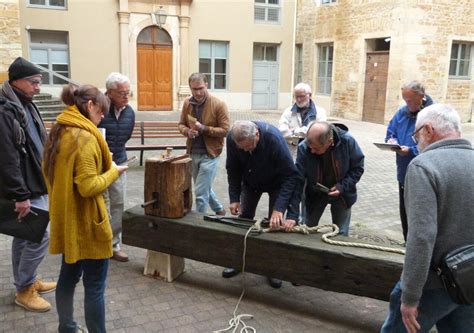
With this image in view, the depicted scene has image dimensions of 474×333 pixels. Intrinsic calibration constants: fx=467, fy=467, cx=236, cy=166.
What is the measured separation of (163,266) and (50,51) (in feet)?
50.4

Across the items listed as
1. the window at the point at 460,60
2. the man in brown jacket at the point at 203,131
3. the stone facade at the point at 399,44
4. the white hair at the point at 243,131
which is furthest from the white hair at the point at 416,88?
the window at the point at 460,60

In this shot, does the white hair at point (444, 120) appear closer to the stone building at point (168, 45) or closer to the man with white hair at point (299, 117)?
the man with white hair at point (299, 117)

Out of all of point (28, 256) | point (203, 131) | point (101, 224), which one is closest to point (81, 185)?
point (101, 224)

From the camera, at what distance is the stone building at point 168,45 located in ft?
55.7

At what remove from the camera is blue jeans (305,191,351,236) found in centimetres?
412

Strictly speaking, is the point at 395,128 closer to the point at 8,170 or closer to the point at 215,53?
the point at 8,170

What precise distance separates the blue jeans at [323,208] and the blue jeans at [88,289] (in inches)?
77.6

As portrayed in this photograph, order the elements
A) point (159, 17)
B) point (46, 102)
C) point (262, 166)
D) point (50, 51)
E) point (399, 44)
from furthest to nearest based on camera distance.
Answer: point (159, 17)
point (50, 51)
point (399, 44)
point (46, 102)
point (262, 166)

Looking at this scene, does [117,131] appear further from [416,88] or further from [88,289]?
[416,88]

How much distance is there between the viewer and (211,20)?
61.7ft

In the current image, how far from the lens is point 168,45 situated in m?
18.4

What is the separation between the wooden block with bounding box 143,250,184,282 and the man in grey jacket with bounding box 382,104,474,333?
7.54 feet

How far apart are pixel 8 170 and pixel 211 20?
1676cm

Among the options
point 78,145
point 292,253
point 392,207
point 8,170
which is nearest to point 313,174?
point 292,253
